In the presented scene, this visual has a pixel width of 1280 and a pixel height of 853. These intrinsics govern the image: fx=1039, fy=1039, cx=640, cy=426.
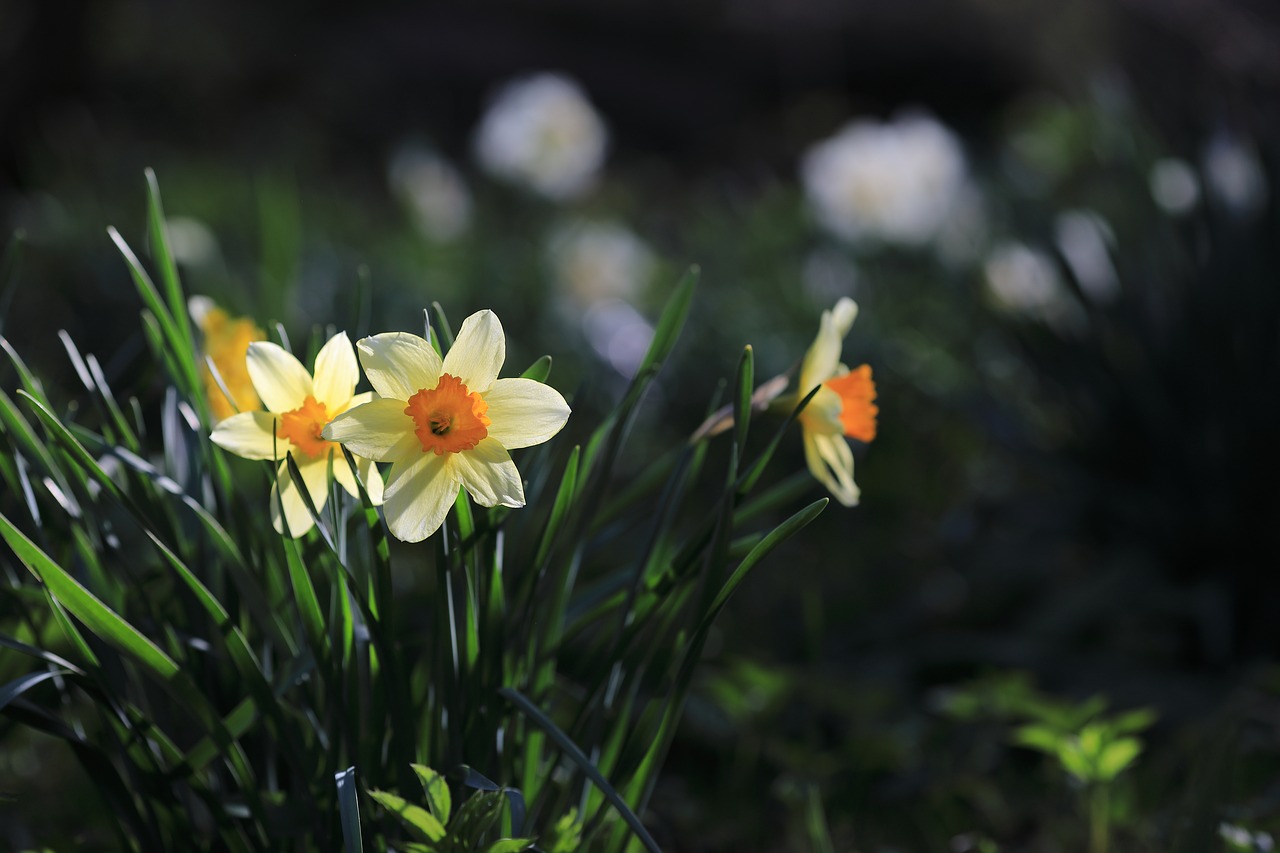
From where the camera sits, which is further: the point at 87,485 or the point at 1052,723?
the point at 1052,723

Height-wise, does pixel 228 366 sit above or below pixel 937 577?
above

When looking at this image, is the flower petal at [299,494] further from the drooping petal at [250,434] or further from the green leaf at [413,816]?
the green leaf at [413,816]

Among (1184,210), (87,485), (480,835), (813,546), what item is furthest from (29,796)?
(1184,210)

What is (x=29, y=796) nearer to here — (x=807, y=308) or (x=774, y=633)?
(x=774, y=633)

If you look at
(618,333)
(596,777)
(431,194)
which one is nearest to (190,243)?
(618,333)

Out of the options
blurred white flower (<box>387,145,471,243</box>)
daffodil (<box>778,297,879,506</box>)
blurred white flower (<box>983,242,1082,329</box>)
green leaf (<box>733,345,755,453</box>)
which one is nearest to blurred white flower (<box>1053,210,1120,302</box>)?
blurred white flower (<box>983,242,1082,329</box>)

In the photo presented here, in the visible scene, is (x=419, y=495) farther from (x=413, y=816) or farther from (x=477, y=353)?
(x=413, y=816)

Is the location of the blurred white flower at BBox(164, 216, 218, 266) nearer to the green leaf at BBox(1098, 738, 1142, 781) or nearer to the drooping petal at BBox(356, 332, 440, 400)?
the drooping petal at BBox(356, 332, 440, 400)
